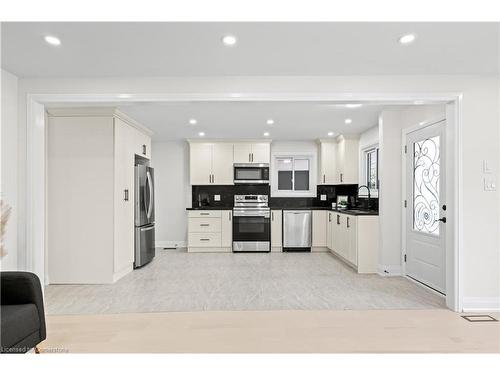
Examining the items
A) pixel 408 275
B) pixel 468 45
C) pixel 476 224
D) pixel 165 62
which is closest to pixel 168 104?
pixel 165 62

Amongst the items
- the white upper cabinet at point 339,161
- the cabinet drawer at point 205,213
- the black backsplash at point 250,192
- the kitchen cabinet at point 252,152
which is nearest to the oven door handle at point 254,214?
the cabinet drawer at point 205,213

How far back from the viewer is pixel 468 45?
261cm

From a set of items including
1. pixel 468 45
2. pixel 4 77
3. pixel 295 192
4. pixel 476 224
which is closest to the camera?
pixel 468 45

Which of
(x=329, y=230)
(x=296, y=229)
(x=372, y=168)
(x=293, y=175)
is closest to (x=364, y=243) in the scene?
(x=329, y=230)

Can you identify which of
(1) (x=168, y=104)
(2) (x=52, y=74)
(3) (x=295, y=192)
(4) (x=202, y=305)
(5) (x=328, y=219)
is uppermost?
(2) (x=52, y=74)

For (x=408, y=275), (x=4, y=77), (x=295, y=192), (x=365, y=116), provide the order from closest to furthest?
(x=4, y=77), (x=408, y=275), (x=365, y=116), (x=295, y=192)

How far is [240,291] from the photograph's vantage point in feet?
12.9

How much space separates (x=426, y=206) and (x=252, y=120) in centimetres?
261

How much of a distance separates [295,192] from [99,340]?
5.11 m

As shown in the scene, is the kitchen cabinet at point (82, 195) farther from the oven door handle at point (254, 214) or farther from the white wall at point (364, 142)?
the white wall at point (364, 142)

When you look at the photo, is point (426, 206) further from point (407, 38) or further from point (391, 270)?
point (407, 38)

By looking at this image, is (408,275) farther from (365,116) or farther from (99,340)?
(99,340)

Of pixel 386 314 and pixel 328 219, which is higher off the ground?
pixel 328 219

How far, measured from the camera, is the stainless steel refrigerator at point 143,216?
5055mm
